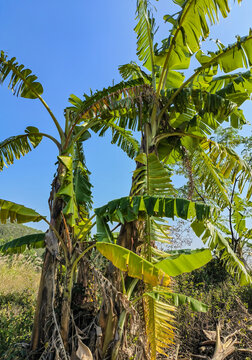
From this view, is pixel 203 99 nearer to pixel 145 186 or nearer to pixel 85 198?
pixel 145 186

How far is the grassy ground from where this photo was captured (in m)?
4.73

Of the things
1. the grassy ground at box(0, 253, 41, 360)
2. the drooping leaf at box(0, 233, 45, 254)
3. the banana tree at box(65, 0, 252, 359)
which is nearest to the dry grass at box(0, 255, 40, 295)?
the grassy ground at box(0, 253, 41, 360)

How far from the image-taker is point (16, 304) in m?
7.10

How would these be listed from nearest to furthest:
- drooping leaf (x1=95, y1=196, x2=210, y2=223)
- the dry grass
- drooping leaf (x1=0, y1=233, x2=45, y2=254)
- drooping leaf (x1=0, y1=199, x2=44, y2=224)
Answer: drooping leaf (x1=95, y1=196, x2=210, y2=223)
drooping leaf (x1=0, y1=199, x2=44, y2=224)
drooping leaf (x1=0, y1=233, x2=45, y2=254)
the dry grass

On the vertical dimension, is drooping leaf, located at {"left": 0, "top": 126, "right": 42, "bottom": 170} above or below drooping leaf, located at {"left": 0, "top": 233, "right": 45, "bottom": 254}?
above

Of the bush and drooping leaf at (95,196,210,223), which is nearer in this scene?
drooping leaf at (95,196,210,223)

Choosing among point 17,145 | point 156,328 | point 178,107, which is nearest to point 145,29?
point 178,107

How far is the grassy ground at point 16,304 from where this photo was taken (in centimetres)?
473

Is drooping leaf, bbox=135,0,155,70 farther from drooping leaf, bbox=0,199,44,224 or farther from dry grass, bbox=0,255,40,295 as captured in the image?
dry grass, bbox=0,255,40,295

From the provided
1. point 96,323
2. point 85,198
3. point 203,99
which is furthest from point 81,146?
point 96,323

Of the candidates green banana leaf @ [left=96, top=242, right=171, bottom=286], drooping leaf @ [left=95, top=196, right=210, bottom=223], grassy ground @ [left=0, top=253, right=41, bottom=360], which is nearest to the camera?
green banana leaf @ [left=96, top=242, right=171, bottom=286]

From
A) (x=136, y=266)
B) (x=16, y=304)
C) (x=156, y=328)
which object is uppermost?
(x=136, y=266)

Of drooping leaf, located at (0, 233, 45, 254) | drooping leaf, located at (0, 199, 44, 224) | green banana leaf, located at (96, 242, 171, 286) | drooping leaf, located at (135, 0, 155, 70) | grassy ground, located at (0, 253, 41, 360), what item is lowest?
grassy ground, located at (0, 253, 41, 360)

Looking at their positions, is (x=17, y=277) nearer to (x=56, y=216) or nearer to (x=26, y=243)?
(x=26, y=243)
